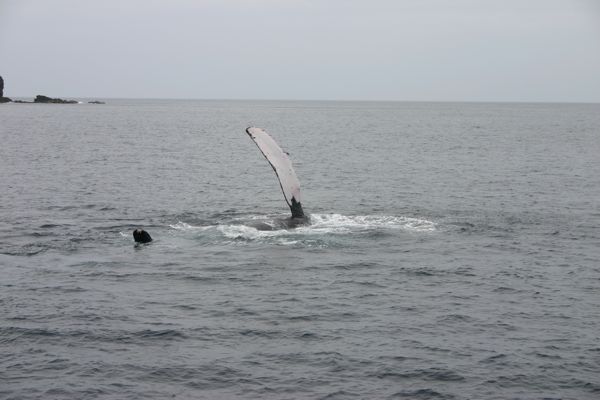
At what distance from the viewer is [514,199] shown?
127 ft

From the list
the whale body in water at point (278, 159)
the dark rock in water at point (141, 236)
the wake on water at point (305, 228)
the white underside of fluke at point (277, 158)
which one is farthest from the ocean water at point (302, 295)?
the white underside of fluke at point (277, 158)

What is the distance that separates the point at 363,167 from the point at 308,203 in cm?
2205

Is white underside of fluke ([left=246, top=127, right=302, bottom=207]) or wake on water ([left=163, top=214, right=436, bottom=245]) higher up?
white underside of fluke ([left=246, top=127, right=302, bottom=207])

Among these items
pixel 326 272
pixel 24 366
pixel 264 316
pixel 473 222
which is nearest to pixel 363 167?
pixel 473 222

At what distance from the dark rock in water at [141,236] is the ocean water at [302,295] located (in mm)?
427

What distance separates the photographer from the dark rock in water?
2608cm

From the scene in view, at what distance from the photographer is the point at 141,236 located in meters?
26.1

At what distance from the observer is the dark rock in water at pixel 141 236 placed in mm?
26078

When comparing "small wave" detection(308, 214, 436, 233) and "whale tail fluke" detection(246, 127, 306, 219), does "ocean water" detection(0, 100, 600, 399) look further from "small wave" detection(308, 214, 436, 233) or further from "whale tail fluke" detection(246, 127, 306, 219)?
"whale tail fluke" detection(246, 127, 306, 219)

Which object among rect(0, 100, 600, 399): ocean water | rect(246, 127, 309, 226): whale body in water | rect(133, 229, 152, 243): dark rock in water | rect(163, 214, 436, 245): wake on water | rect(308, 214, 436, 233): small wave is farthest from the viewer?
rect(308, 214, 436, 233): small wave

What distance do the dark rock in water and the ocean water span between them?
16.8 inches

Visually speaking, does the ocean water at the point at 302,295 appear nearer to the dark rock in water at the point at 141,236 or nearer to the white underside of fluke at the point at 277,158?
the dark rock in water at the point at 141,236

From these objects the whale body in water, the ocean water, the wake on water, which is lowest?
the ocean water

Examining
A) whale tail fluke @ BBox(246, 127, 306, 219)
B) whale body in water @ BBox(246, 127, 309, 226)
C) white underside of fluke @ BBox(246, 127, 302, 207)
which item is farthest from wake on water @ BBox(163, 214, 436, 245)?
white underside of fluke @ BBox(246, 127, 302, 207)
